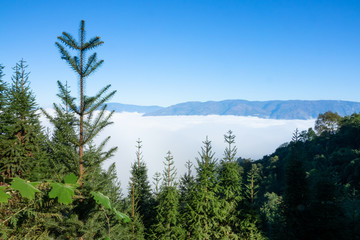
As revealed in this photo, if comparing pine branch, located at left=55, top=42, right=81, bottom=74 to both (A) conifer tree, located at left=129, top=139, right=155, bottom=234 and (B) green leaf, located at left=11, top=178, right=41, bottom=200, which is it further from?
(A) conifer tree, located at left=129, top=139, right=155, bottom=234

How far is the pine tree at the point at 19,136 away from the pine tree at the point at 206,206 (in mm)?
12161

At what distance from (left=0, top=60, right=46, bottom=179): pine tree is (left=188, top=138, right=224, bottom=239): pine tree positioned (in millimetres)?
12161

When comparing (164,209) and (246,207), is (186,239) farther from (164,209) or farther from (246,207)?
(246,207)

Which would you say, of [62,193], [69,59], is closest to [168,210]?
[69,59]

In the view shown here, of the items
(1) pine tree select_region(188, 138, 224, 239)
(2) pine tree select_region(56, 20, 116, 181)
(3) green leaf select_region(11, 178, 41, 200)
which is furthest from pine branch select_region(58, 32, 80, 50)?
(1) pine tree select_region(188, 138, 224, 239)

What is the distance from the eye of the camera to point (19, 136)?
Answer: 18.5 metres

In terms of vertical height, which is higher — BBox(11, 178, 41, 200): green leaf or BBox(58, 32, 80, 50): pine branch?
BBox(58, 32, 80, 50): pine branch

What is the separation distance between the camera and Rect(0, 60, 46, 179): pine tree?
56.7 feet

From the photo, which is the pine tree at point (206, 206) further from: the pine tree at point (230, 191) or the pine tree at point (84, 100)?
the pine tree at point (84, 100)

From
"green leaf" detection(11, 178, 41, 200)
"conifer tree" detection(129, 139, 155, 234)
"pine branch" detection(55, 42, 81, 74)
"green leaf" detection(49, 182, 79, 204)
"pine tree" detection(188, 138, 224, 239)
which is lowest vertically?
"conifer tree" detection(129, 139, 155, 234)

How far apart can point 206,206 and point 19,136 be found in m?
15.4

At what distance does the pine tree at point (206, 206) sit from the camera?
16406 millimetres

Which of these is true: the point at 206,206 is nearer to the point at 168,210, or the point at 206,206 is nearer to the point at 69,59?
the point at 168,210

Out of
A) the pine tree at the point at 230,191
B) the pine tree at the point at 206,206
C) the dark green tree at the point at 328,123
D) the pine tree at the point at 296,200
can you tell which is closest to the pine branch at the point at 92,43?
the pine tree at the point at 206,206
